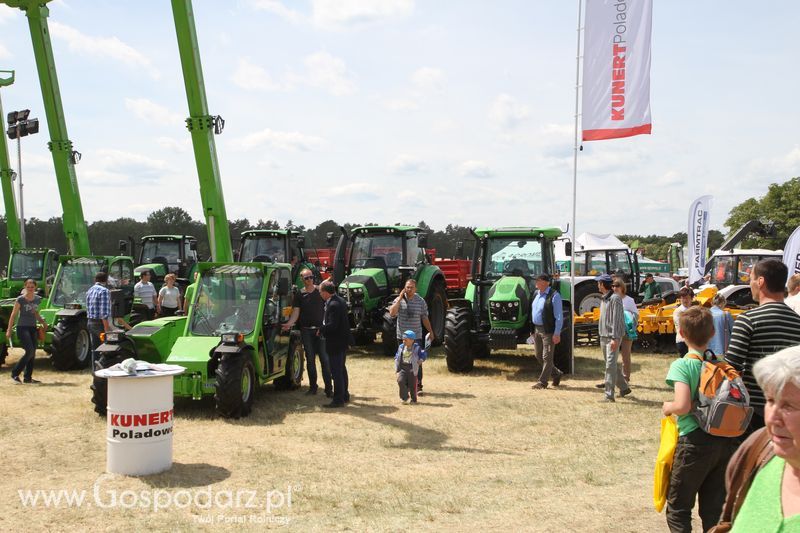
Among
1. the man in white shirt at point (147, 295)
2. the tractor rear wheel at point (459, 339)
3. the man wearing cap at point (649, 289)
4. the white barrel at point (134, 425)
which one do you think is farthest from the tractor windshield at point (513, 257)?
the white barrel at point (134, 425)

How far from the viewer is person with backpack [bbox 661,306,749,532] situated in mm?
3791

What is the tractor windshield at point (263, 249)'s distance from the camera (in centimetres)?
1517

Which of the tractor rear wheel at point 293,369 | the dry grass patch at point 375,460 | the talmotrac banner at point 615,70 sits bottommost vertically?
the dry grass patch at point 375,460

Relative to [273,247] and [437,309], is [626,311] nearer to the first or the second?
[437,309]

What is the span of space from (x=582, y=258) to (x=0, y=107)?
53.7ft

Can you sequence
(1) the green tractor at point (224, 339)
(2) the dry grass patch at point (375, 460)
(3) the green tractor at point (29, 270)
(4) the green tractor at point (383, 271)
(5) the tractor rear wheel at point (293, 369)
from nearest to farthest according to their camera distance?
(2) the dry grass patch at point (375, 460)
(1) the green tractor at point (224, 339)
(5) the tractor rear wheel at point (293, 369)
(4) the green tractor at point (383, 271)
(3) the green tractor at point (29, 270)

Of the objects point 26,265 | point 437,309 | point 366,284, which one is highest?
point 26,265

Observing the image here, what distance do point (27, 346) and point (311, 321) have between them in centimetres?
419

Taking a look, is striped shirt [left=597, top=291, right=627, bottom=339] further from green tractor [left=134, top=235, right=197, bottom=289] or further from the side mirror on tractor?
green tractor [left=134, top=235, right=197, bottom=289]

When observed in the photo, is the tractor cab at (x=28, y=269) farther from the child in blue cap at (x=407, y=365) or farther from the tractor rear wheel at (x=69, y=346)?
the child in blue cap at (x=407, y=365)

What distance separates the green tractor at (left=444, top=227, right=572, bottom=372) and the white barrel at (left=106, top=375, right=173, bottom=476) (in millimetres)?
5785

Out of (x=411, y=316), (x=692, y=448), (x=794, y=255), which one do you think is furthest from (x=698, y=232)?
(x=692, y=448)

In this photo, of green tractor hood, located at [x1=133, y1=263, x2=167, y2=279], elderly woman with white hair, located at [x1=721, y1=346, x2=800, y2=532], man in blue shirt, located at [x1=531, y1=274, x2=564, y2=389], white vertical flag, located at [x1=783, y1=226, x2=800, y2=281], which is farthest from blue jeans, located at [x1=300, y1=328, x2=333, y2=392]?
green tractor hood, located at [x1=133, y1=263, x2=167, y2=279]

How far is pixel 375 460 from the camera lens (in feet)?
22.0
